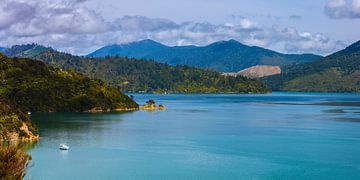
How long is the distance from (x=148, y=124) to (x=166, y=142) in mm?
41864

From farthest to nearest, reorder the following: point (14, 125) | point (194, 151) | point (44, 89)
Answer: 1. point (44, 89)
2. point (14, 125)
3. point (194, 151)

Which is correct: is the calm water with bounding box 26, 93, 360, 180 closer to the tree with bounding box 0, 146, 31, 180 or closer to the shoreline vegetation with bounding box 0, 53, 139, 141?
the tree with bounding box 0, 146, 31, 180

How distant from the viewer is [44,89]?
184m

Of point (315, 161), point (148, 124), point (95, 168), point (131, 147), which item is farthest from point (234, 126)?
point (95, 168)

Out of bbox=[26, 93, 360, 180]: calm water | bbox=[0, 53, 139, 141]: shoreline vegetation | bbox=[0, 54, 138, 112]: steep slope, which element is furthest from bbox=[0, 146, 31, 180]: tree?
bbox=[0, 54, 138, 112]: steep slope

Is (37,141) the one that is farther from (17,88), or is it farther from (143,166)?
(17,88)

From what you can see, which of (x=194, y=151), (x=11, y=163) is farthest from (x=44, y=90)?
(x=11, y=163)

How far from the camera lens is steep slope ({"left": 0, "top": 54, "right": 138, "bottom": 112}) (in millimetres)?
178750

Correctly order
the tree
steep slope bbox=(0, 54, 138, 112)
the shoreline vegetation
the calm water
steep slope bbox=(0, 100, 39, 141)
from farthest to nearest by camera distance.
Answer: steep slope bbox=(0, 54, 138, 112) < the shoreline vegetation < steep slope bbox=(0, 100, 39, 141) < the calm water < the tree

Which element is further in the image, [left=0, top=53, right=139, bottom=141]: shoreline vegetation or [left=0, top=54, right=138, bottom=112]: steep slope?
[left=0, top=54, right=138, bottom=112]: steep slope

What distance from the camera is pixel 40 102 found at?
181 metres

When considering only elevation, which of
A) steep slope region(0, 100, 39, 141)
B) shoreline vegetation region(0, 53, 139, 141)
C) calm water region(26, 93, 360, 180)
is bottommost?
calm water region(26, 93, 360, 180)

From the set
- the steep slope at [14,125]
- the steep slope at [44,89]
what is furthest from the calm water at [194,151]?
the steep slope at [44,89]

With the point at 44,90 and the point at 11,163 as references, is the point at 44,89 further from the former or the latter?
the point at 11,163
